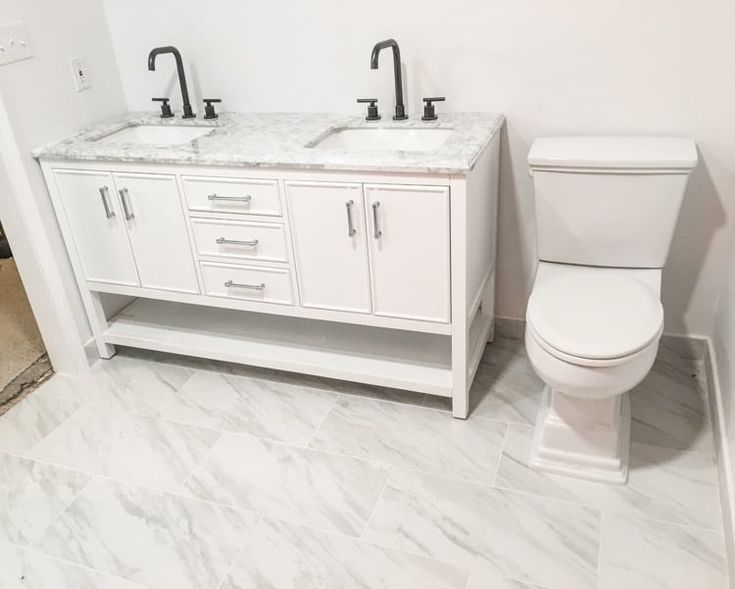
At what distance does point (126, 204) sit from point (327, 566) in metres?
1.33

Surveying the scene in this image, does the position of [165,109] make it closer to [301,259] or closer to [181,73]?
[181,73]

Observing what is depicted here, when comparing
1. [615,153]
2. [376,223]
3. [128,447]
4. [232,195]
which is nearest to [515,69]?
[615,153]

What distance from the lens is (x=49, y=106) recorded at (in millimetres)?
2260

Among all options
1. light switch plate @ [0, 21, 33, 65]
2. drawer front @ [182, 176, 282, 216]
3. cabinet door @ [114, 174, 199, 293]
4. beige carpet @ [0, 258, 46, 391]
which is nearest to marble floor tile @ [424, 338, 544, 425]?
drawer front @ [182, 176, 282, 216]

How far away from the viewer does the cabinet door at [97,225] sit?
7.32 ft

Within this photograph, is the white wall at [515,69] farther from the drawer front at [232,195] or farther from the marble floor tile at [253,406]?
the marble floor tile at [253,406]

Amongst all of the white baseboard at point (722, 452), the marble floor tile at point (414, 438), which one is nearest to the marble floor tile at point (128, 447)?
the marble floor tile at point (414, 438)

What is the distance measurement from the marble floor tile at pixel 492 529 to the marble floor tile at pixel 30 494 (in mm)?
918

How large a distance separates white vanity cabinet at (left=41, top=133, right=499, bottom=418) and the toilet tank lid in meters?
0.18

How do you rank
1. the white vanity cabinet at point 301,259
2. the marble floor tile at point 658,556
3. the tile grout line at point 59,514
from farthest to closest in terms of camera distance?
1. the white vanity cabinet at point 301,259
2. the tile grout line at point 59,514
3. the marble floor tile at point 658,556

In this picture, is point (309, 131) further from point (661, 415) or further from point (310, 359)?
point (661, 415)

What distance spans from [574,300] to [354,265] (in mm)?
653

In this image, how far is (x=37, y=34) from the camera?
7.22 feet

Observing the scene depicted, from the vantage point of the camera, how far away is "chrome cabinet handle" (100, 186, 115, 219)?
87.4 inches
